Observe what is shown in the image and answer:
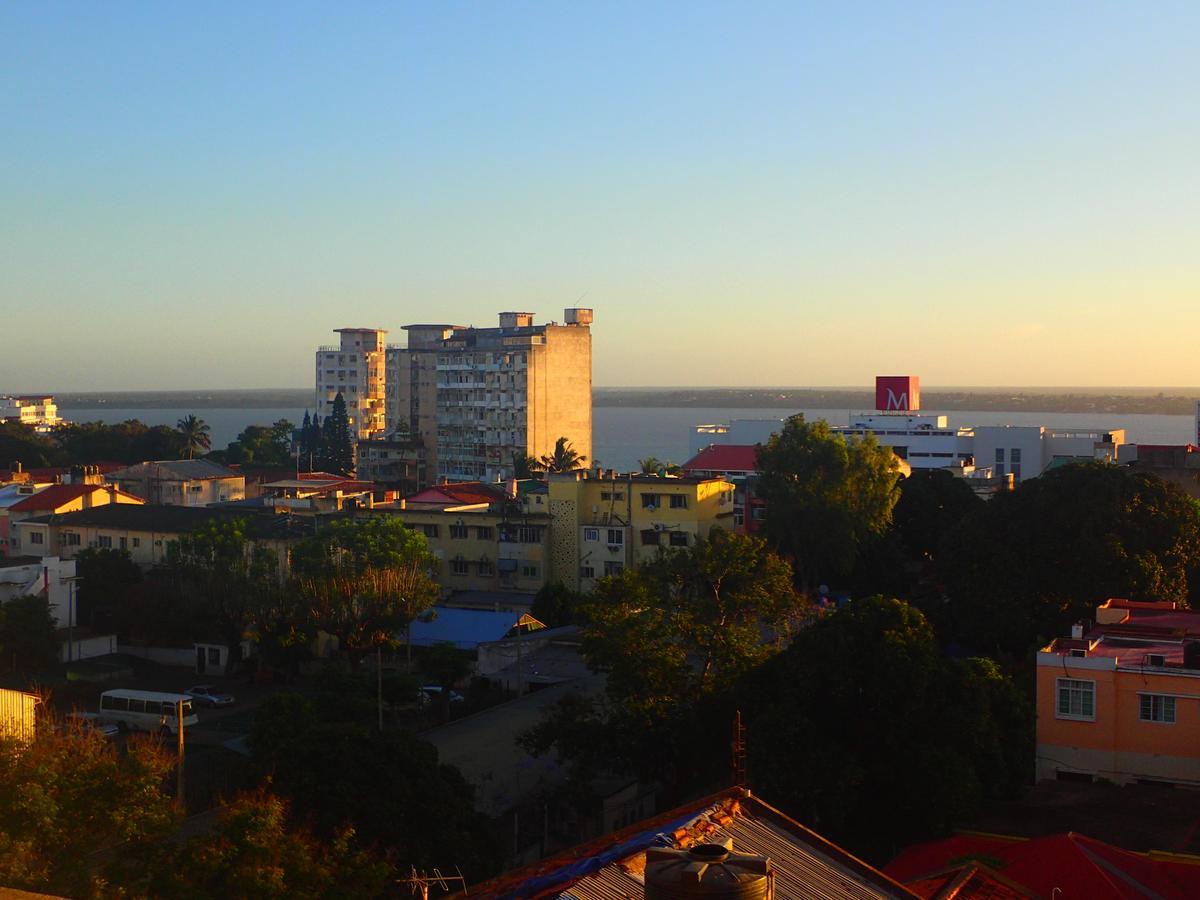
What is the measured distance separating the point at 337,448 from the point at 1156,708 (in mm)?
68674

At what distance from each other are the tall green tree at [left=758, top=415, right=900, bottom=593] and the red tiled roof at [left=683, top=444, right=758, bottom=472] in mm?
19576

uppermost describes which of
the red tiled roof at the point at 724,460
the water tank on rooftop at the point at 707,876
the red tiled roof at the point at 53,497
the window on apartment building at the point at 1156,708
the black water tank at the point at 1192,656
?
Result: the water tank on rooftop at the point at 707,876

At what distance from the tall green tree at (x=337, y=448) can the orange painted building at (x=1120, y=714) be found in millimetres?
65476

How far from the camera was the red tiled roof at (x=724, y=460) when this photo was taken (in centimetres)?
6403

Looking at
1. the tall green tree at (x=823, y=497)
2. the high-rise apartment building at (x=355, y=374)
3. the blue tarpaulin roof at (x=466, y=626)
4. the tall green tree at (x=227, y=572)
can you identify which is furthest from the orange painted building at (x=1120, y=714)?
the high-rise apartment building at (x=355, y=374)

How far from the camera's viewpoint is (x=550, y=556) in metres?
42.2

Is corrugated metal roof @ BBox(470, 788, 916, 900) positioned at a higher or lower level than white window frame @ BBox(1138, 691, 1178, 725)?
higher

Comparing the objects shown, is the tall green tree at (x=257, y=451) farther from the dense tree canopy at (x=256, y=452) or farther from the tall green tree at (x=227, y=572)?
the tall green tree at (x=227, y=572)

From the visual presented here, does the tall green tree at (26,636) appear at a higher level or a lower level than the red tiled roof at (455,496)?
lower

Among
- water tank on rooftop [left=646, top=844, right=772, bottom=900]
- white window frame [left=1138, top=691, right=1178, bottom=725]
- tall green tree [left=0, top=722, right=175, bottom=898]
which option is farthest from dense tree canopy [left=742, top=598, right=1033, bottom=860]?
water tank on rooftop [left=646, top=844, right=772, bottom=900]

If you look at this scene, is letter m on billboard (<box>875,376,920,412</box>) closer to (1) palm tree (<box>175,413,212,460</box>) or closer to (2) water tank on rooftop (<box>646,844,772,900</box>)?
(1) palm tree (<box>175,413,212,460</box>)

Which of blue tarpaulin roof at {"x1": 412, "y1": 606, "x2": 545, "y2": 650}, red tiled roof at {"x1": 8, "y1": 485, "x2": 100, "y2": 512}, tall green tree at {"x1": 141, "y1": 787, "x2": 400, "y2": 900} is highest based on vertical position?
red tiled roof at {"x1": 8, "y1": 485, "x2": 100, "y2": 512}

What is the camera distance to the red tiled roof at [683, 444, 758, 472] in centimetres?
6403

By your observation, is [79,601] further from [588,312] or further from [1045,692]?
[588,312]
